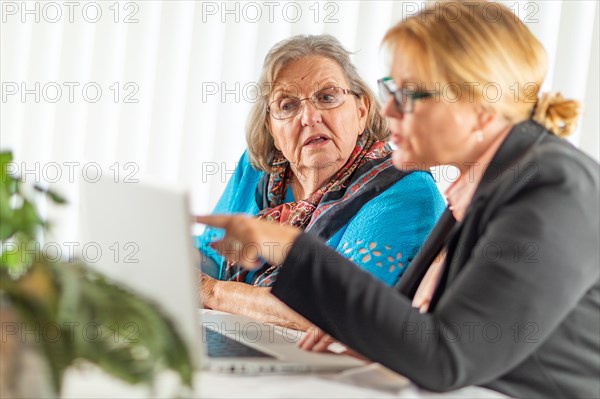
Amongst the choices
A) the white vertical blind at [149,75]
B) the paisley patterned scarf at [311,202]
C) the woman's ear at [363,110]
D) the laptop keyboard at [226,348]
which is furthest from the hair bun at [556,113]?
the white vertical blind at [149,75]

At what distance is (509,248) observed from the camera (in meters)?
1.09

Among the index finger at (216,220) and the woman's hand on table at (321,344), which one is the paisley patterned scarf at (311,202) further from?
the index finger at (216,220)

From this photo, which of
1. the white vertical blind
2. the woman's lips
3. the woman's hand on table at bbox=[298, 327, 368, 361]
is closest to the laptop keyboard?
the woman's hand on table at bbox=[298, 327, 368, 361]

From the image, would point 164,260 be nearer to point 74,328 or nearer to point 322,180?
point 74,328

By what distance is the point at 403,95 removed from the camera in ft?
4.13

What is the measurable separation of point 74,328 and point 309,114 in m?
1.51

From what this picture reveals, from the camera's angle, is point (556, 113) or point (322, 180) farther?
point (322, 180)

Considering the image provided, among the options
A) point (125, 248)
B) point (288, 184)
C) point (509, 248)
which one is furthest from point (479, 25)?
point (288, 184)

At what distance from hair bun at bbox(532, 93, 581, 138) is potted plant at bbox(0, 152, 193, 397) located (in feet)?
2.32

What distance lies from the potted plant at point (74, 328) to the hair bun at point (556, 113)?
0.71 metres

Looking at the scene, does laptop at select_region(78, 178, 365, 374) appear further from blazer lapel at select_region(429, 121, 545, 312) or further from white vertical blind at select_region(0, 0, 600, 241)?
white vertical blind at select_region(0, 0, 600, 241)

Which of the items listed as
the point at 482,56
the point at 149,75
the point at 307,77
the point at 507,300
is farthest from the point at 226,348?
the point at 149,75

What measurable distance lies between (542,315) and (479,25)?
0.43 metres

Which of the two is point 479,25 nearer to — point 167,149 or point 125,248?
point 125,248
